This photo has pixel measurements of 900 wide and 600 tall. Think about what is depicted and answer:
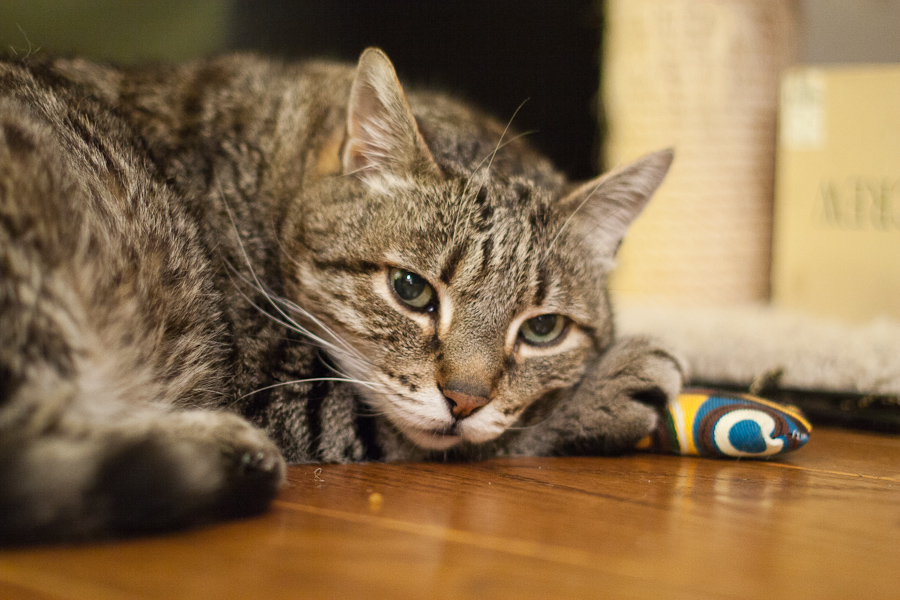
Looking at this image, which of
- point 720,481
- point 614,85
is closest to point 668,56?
point 614,85

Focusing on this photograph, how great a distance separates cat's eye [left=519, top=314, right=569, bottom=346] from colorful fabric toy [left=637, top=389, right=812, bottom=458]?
222 mm

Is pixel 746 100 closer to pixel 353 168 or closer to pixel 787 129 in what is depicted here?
pixel 787 129

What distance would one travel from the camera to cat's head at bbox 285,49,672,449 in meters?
0.88

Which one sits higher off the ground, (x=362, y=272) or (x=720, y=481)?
(x=362, y=272)

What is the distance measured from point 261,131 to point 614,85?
140 centimetres

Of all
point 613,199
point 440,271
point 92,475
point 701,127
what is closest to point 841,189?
point 701,127

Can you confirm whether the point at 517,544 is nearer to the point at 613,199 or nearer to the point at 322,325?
the point at 322,325

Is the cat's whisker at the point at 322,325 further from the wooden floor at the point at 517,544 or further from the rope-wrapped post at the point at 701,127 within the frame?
the rope-wrapped post at the point at 701,127

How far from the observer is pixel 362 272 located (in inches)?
37.4

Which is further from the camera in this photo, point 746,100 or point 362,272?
point 746,100

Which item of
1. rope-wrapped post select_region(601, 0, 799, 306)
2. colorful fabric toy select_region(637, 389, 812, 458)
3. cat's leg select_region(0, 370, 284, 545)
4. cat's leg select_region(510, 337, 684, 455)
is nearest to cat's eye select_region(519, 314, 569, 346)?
cat's leg select_region(510, 337, 684, 455)

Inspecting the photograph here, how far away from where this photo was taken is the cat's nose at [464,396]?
844mm

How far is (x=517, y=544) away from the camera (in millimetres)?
625

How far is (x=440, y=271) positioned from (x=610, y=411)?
370mm
